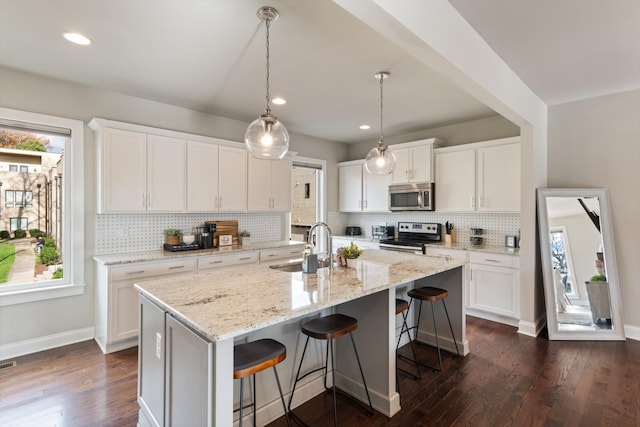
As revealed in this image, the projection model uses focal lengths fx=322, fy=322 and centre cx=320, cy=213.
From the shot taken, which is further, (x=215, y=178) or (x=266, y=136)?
(x=215, y=178)

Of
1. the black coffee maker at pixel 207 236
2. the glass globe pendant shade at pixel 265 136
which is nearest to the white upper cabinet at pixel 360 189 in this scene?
the black coffee maker at pixel 207 236

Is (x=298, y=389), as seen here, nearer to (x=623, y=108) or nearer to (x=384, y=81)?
(x=384, y=81)

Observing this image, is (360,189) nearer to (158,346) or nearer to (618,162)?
(618,162)

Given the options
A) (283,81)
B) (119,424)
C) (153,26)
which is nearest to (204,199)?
(283,81)

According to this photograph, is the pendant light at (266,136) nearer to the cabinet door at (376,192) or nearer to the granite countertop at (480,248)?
the granite countertop at (480,248)

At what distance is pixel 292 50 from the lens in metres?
2.53

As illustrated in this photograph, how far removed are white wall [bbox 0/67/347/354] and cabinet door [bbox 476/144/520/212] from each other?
376cm

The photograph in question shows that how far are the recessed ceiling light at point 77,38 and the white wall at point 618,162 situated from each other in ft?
15.5

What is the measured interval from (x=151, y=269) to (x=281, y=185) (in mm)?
2082

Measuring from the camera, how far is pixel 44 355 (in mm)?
3021

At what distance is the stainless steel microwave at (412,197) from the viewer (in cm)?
464

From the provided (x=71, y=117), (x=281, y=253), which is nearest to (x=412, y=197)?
(x=281, y=253)

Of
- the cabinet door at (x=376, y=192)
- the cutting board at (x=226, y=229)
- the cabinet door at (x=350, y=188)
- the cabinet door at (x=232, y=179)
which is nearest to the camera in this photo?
the cabinet door at (x=232, y=179)

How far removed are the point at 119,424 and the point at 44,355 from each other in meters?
1.61
